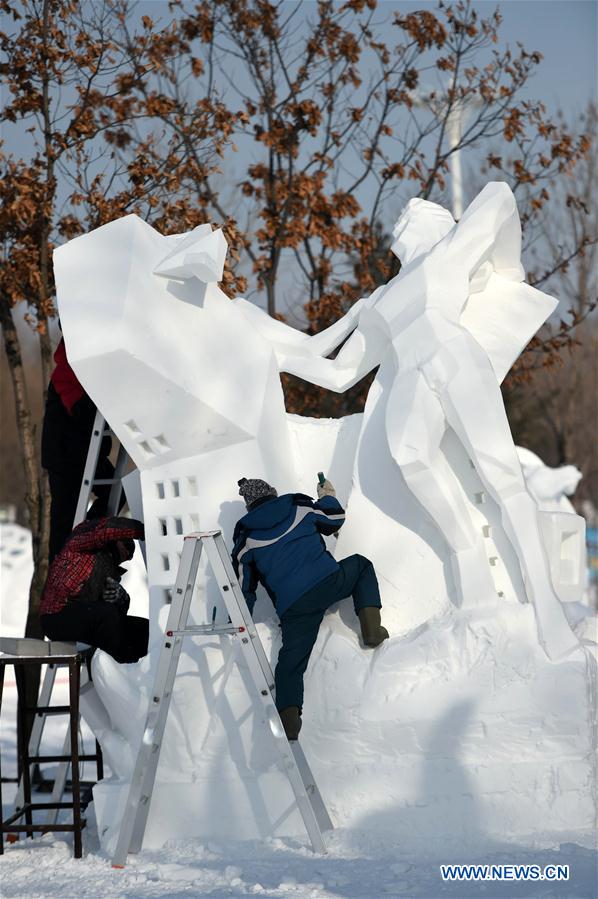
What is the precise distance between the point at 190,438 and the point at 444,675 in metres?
1.78

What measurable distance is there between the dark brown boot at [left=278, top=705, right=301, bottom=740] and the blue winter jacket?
0.44 meters

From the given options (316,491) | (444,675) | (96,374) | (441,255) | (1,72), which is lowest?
(444,675)

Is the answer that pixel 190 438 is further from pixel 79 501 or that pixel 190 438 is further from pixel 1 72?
pixel 1 72

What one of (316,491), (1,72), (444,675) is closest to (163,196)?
(1,72)

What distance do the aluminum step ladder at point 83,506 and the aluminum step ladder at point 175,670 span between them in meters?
0.90

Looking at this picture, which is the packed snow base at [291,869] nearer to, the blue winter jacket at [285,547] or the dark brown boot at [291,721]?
the dark brown boot at [291,721]

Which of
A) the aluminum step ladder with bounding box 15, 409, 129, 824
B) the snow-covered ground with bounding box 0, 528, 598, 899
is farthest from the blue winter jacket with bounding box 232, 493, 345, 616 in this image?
the aluminum step ladder with bounding box 15, 409, 129, 824

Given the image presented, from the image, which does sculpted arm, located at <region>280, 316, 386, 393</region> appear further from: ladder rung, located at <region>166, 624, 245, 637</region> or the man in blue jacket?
ladder rung, located at <region>166, 624, 245, 637</region>

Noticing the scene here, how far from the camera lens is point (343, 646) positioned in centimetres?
545

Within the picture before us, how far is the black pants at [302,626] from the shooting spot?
5254mm

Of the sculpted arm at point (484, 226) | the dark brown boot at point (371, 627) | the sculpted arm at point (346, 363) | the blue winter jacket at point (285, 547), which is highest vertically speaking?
the sculpted arm at point (484, 226)

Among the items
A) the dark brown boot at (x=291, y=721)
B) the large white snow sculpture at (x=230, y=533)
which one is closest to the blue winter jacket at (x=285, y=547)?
the large white snow sculpture at (x=230, y=533)

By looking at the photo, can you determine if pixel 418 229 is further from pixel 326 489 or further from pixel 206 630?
pixel 206 630

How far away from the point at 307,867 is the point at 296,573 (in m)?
1.29
